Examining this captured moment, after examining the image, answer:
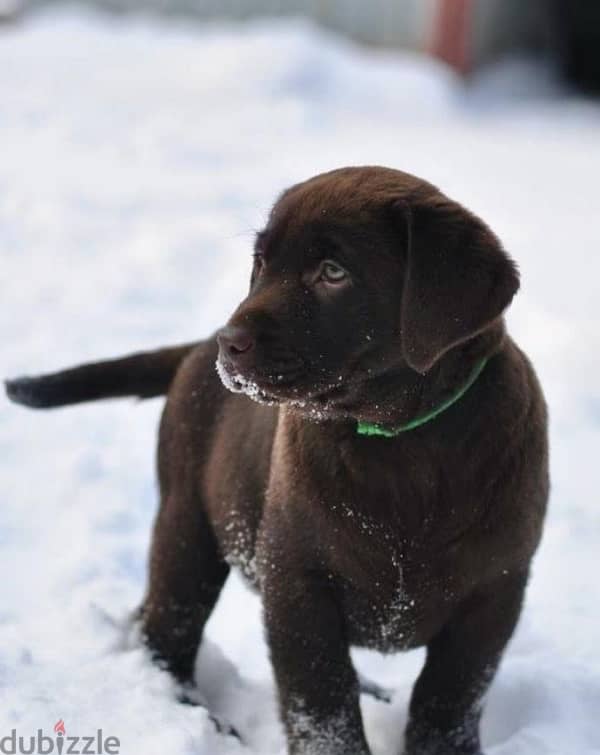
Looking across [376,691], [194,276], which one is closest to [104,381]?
[376,691]

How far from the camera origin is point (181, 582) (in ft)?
12.0

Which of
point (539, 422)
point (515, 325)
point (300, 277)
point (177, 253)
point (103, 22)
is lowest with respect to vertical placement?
point (103, 22)

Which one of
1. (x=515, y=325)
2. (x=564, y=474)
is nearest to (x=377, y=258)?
(x=564, y=474)

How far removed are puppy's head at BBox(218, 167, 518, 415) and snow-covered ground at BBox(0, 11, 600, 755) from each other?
39.5 inches

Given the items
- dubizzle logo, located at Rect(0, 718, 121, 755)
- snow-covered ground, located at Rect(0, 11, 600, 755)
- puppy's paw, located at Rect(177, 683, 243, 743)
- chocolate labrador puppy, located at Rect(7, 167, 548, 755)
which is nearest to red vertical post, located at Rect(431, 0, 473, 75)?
snow-covered ground, located at Rect(0, 11, 600, 755)

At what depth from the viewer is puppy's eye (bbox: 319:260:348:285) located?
281 centimetres

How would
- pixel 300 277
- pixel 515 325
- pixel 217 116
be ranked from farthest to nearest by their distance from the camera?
1. pixel 217 116
2. pixel 515 325
3. pixel 300 277

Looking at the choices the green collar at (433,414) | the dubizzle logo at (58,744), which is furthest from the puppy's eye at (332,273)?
the dubizzle logo at (58,744)

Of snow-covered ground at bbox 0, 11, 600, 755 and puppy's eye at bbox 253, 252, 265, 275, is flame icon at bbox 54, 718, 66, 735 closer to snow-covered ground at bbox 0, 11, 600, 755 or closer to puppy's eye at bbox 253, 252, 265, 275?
snow-covered ground at bbox 0, 11, 600, 755

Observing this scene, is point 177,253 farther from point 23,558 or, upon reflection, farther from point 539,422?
point 539,422

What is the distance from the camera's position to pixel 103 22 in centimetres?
1340

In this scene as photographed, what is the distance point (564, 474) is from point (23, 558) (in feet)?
6.87

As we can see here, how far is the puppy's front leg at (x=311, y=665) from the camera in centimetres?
302

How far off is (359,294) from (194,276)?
15.5 ft
